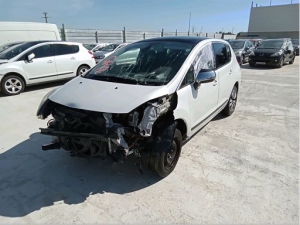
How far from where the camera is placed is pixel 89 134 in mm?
A: 2377

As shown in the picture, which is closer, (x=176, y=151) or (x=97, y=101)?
(x=97, y=101)

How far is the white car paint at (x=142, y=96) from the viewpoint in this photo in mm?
2428

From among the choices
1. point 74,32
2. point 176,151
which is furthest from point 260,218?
point 74,32

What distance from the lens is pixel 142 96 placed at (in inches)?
97.3

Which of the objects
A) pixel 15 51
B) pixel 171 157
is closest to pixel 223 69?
pixel 171 157

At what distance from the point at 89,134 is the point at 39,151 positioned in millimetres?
1576

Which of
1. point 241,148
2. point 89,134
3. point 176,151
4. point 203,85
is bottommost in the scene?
point 241,148

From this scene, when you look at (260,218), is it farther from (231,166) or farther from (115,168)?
(115,168)

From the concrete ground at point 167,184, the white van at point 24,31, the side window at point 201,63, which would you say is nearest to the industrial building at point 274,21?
the white van at point 24,31

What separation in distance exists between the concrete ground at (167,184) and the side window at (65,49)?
4285 millimetres

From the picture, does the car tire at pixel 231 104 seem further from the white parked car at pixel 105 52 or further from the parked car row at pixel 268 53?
the white parked car at pixel 105 52

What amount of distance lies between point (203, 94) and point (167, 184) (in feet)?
4.62

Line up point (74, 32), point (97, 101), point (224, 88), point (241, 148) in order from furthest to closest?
point (74, 32), point (224, 88), point (241, 148), point (97, 101)

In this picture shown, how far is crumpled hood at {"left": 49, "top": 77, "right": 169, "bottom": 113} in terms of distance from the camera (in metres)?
2.38
